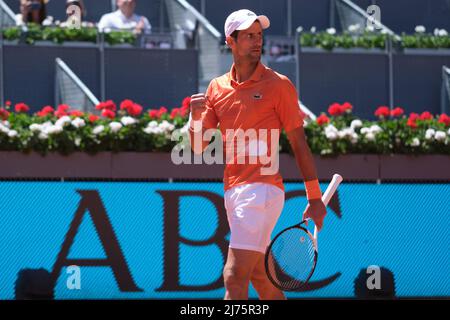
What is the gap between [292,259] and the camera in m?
5.98

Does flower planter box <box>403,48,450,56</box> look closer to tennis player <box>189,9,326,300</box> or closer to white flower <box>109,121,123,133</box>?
white flower <box>109,121,123,133</box>

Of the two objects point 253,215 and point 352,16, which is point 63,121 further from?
point 352,16

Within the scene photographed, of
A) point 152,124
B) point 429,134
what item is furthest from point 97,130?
point 429,134

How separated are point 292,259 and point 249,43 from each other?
4.10 ft

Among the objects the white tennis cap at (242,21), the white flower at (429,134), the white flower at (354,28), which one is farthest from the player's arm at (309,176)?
the white flower at (354,28)

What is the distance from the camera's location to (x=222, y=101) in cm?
613

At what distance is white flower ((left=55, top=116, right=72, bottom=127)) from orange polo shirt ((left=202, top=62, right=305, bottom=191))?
3645 mm

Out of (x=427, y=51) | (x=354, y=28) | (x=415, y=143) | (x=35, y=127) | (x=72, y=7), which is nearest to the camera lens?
(x=35, y=127)

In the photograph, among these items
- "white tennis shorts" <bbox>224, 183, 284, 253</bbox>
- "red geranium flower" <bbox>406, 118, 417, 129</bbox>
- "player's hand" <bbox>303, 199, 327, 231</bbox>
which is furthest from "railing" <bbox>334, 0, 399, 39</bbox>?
"white tennis shorts" <bbox>224, 183, 284, 253</bbox>

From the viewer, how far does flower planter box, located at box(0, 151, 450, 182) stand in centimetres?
942

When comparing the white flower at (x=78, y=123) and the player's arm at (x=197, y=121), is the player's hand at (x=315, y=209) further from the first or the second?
the white flower at (x=78, y=123)

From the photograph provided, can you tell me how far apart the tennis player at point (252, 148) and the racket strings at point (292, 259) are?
0.32ft
